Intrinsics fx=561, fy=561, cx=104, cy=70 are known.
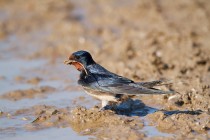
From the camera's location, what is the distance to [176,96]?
6570mm

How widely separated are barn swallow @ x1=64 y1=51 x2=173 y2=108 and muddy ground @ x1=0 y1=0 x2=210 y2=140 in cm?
24

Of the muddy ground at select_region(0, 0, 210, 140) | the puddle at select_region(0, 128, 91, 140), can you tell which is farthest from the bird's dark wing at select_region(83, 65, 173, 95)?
the puddle at select_region(0, 128, 91, 140)

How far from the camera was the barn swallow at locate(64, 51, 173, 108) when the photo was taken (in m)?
5.81

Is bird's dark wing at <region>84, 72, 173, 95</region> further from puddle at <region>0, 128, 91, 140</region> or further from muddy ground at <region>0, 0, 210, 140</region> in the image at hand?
puddle at <region>0, 128, 91, 140</region>

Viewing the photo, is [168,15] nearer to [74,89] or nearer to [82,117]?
[74,89]

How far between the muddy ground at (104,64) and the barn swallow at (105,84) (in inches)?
9.6

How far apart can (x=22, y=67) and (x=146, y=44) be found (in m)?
2.02

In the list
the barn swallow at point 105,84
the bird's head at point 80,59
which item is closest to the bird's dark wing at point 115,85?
the barn swallow at point 105,84

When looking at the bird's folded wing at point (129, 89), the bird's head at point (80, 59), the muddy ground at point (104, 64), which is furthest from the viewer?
the bird's head at point (80, 59)

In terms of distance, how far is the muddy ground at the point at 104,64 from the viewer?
5926mm

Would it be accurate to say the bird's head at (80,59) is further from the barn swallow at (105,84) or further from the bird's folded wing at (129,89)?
the bird's folded wing at (129,89)

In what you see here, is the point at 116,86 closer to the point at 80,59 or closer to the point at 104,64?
the point at 80,59

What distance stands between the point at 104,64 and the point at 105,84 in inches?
99.5

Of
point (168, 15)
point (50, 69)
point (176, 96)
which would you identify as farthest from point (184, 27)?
point (176, 96)
